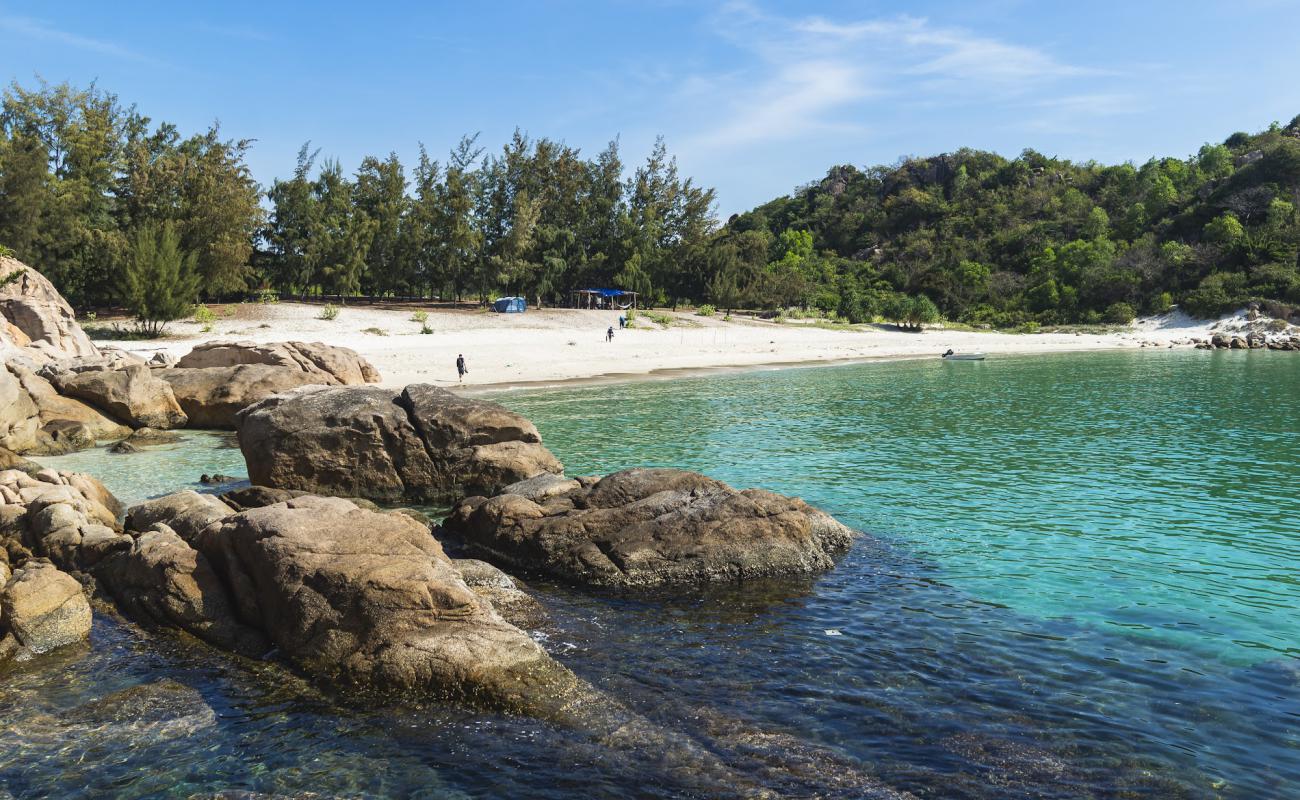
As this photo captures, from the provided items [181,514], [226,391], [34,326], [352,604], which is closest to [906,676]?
[352,604]

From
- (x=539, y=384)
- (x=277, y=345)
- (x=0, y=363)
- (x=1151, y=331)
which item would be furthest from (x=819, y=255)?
(x=0, y=363)

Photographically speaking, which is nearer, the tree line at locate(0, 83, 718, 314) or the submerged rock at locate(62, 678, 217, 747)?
the submerged rock at locate(62, 678, 217, 747)

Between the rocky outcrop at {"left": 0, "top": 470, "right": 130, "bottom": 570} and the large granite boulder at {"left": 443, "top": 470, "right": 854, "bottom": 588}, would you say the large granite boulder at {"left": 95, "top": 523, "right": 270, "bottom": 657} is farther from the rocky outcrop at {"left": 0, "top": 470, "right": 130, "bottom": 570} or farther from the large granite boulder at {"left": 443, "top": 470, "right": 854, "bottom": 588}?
the large granite boulder at {"left": 443, "top": 470, "right": 854, "bottom": 588}

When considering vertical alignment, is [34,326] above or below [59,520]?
above

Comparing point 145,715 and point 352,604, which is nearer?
point 145,715

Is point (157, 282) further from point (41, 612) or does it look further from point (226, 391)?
point (41, 612)

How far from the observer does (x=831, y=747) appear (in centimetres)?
721

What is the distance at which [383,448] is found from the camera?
53.8ft


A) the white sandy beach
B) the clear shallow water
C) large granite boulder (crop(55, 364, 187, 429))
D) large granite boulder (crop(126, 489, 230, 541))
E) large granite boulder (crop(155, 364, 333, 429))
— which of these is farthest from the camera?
the white sandy beach

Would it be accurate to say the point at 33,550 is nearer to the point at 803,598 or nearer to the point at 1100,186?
the point at 803,598

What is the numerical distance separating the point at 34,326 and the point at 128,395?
13.0 m

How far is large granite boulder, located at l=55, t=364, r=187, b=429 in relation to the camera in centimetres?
2570

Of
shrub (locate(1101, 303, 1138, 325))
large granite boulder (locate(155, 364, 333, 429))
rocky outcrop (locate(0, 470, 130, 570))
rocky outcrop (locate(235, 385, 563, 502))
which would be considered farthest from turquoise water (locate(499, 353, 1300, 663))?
shrub (locate(1101, 303, 1138, 325))

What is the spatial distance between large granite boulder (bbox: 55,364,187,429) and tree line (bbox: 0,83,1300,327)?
25.6 meters
